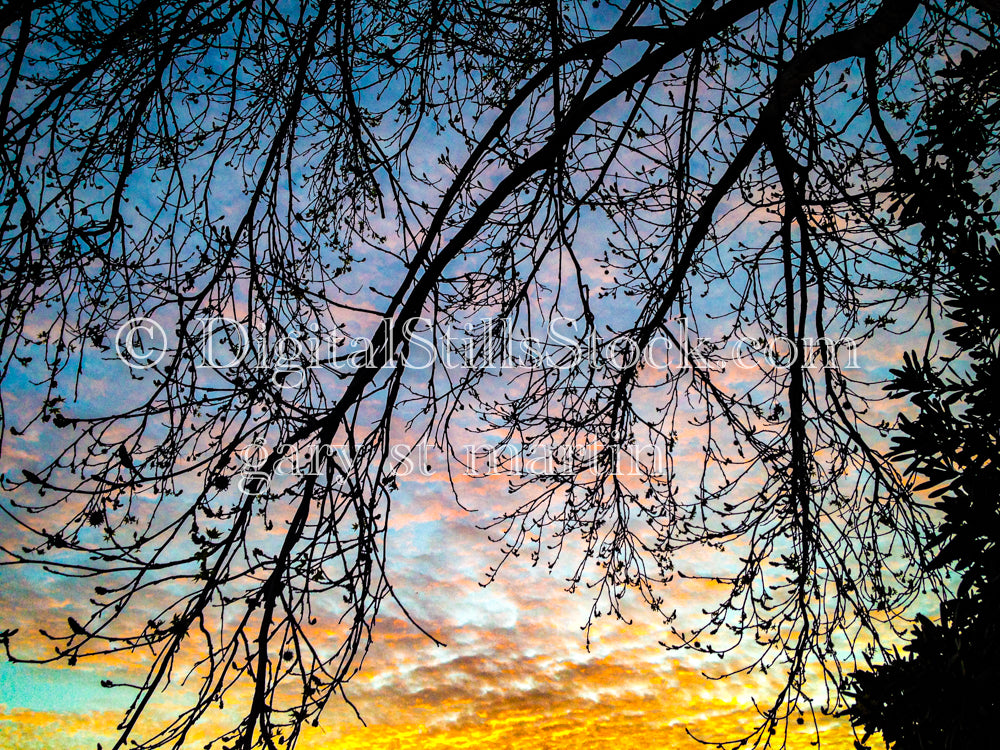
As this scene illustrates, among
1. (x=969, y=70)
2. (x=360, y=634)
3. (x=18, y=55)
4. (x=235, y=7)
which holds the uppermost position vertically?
(x=235, y=7)

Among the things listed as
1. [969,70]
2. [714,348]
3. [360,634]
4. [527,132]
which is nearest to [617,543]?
[714,348]

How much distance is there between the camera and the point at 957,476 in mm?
2871

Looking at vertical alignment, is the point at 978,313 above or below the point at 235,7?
below

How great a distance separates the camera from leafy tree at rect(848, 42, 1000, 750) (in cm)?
270

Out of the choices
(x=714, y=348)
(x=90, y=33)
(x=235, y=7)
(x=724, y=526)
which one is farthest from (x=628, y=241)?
(x=90, y=33)

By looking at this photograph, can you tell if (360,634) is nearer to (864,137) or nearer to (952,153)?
(952,153)

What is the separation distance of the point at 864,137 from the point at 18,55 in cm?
464

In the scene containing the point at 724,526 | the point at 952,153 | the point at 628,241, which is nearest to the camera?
the point at 952,153

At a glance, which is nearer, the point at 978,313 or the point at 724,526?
the point at 978,313

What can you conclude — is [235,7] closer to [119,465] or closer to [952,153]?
[119,465]

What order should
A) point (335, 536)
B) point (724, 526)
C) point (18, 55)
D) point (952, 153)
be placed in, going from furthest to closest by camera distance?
point (724, 526), point (952, 153), point (18, 55), point (335, 536)

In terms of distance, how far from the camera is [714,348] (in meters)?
4.43

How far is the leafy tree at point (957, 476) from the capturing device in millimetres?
2699

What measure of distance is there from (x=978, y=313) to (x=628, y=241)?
202 cm
